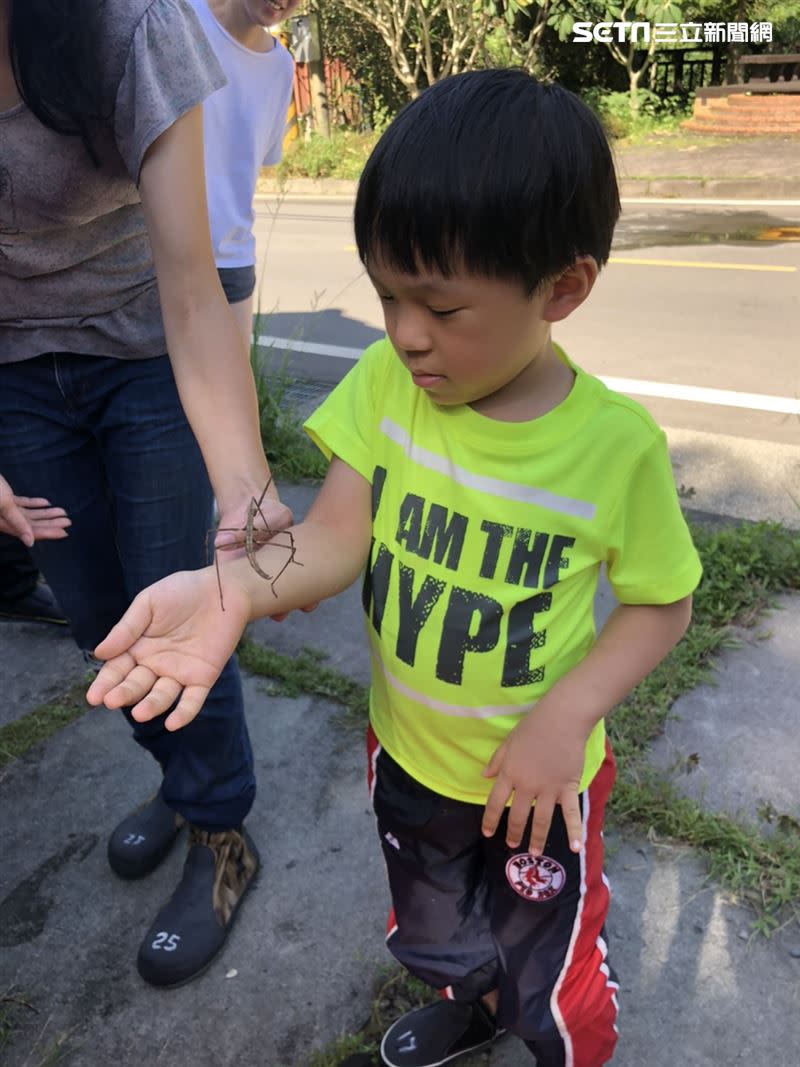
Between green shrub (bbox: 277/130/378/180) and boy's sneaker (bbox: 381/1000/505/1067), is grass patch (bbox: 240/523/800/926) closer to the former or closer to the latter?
boy's sneaker (bbox: 381/1000/505/1067)

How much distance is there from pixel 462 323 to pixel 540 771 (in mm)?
582

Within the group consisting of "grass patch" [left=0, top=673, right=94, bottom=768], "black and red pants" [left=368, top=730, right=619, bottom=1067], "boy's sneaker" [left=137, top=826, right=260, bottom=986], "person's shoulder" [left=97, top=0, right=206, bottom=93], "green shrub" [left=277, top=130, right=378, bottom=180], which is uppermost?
"person's shoulder" [left=97, top=0, right=206, bottom=93]

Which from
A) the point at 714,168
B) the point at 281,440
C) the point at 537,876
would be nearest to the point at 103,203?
the point at 537,876

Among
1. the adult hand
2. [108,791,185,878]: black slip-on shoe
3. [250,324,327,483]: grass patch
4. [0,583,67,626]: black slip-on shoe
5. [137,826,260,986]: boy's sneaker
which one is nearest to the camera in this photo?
the adult hand

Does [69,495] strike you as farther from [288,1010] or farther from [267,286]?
[267,286]

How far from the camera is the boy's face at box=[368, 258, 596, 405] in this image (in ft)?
3.69

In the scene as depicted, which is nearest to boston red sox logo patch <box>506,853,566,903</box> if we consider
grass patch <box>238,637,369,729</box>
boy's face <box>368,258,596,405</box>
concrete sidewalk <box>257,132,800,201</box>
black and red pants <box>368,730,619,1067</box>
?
black and red pants <box>368,730,619,1067</box>

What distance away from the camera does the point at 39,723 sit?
2.67 meters

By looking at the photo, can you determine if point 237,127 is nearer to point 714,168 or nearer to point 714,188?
point 714,188

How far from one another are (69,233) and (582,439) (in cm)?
98

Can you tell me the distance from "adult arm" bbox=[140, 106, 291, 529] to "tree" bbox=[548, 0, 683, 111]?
571 inches

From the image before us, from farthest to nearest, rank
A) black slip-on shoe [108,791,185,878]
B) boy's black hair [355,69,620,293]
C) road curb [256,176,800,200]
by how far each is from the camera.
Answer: road curb [256,176,800,200], black slip-on shoe [108,791,185,878], boy's black hair [355,69,620,293]

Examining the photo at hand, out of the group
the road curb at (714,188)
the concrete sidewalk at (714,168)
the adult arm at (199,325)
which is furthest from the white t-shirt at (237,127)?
the concrete sidewalk at (714,168)

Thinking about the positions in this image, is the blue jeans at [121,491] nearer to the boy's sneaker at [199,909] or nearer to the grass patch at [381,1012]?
the boy's sneaker at [199,909]
